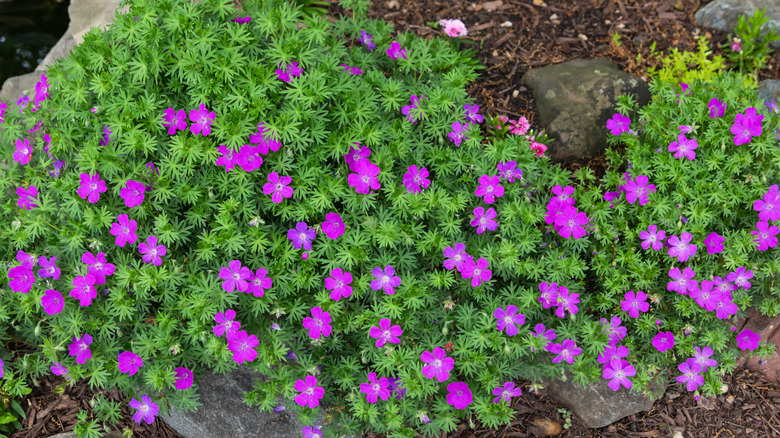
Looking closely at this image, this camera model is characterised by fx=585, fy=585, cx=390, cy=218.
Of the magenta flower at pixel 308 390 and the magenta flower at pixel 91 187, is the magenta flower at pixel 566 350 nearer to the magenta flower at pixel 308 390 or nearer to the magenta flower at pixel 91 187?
the magenta flower at pixel 308 390

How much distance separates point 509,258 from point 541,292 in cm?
38

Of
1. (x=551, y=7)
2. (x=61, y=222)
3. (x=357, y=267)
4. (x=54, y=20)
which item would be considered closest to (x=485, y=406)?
(x=357, y=267)

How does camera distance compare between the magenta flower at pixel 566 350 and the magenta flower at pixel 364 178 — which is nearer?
the magenta flower at pixel 364 178

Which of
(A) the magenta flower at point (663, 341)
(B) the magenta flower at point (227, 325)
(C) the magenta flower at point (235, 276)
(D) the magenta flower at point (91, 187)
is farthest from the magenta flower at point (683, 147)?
(D) the magenta flower at point (91, 187)

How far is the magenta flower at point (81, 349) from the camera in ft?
10.7

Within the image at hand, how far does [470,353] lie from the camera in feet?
11.0

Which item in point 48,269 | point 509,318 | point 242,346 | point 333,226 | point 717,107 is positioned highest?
point 717,107

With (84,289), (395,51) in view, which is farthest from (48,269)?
(395,51)

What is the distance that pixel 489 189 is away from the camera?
3.58 metres

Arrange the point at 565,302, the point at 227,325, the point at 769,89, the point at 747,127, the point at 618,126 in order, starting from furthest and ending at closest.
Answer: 1. the point at 769,89
2. the point at 618,126
3. the point at 747,127
4. the point at 565,302
5. the point at 227,325

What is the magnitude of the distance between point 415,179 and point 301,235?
0.76 meters

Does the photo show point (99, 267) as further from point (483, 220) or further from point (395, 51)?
point (395, 51)

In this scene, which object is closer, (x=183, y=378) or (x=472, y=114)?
(x=183, y=378)

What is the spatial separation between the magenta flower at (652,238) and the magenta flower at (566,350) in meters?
0.80
